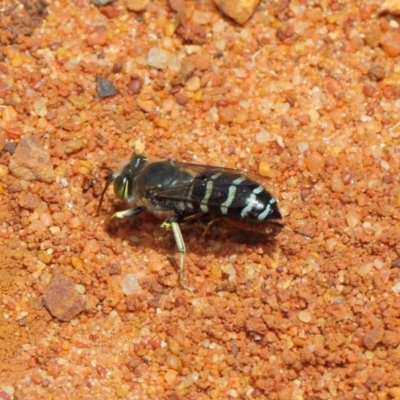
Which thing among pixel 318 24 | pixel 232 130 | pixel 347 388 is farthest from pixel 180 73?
pixel 347 388

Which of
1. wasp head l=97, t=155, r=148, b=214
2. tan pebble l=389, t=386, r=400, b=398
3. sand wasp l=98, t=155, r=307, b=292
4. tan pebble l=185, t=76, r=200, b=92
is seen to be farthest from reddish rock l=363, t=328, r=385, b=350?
tan pebble l=185, t=76, r=200, b=92

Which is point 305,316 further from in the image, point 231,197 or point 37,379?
point 37,379

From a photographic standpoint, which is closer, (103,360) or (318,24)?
(103,360)

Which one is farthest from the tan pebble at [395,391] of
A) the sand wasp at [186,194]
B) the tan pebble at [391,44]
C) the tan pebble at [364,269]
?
the tan pebble at [391,44]

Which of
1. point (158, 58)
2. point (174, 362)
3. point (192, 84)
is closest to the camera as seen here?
point (174, 362)

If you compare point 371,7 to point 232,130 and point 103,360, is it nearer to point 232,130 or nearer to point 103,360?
point 232,130

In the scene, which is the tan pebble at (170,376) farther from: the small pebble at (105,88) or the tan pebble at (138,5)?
the tan pebble at (138,5)

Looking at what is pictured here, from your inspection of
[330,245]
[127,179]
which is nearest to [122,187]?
[127,179]
